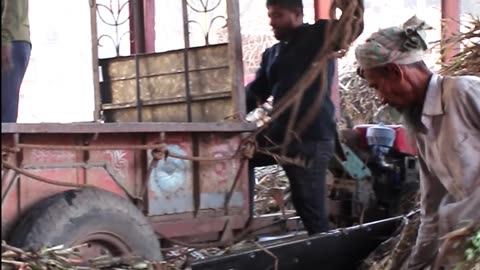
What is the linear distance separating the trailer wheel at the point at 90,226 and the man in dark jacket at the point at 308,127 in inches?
46.4

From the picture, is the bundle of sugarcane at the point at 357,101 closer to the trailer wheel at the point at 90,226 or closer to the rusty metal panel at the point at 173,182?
the rusty metal panel at the point at 173,182

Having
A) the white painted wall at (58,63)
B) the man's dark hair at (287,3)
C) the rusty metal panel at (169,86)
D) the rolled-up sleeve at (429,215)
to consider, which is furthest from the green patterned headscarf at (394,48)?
the white painted wall at (58,63)

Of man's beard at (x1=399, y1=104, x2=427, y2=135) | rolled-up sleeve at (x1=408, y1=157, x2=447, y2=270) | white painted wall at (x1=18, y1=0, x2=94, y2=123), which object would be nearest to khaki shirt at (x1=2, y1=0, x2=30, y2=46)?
man's beard at (x1=399, y1=104, x2=427, y2=135)

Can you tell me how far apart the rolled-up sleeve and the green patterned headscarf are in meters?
0.45

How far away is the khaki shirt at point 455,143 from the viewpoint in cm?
317

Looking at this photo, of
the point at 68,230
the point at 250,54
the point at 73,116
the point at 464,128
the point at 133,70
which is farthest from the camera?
the point at 73,116

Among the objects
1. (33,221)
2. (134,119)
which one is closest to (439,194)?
(33,221)

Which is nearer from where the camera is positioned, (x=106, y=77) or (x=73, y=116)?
Answer: (x=106, y=77)

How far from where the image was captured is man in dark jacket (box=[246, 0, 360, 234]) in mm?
4684

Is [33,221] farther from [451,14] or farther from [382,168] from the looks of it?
[451,14]

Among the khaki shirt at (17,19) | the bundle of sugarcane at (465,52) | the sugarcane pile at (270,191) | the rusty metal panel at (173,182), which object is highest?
the khaki shirt at (17,19)

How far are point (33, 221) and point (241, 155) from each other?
3.96 ft

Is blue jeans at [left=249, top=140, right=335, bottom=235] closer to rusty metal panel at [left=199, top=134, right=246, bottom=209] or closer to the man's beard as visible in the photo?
rusty metal panel at [left=199, top=134, right=246, bottom=209]

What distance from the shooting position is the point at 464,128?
319 centimetres
